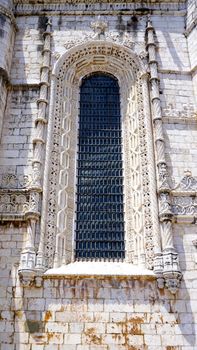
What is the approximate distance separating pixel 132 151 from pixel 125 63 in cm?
308

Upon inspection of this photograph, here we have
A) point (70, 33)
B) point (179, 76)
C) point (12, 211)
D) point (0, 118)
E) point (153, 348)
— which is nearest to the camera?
point (153, 348)

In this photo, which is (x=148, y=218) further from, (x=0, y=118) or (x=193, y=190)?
(x=0, y=118)

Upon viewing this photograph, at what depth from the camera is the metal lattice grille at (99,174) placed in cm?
993

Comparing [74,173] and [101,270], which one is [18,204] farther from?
[101,270]

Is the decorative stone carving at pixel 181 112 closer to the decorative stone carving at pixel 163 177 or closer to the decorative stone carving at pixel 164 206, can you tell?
the decorative stone carving at pixel 163 177

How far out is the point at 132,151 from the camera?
11.1 m

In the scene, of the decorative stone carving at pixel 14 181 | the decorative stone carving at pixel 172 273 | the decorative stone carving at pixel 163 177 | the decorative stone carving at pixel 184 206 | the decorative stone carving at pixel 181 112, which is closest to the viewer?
the decorative stone carving at pixel 172 273

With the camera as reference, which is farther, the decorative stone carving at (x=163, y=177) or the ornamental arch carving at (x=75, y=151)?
the decorative stone carving at (x=163, y=177)

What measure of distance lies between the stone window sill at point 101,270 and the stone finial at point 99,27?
6.89m

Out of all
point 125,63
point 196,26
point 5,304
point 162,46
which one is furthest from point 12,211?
point 196,26

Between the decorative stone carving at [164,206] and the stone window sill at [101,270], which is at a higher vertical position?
the decorative stone carving at [164,206]

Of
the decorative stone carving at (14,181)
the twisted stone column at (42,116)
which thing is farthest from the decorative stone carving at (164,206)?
the decorative stone carving at (14,181)

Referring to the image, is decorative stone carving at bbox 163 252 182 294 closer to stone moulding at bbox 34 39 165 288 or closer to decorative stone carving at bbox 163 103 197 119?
stone moulding at bbox 34 39 165 288

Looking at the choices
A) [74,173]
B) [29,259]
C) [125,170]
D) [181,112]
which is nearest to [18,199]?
[29,259]
